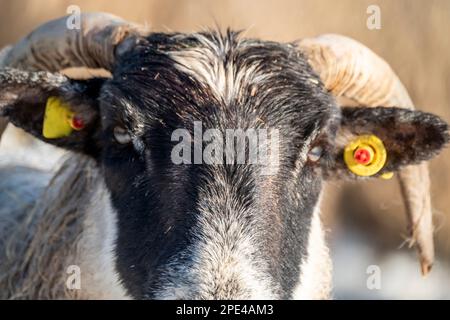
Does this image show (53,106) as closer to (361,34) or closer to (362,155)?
(362,155)

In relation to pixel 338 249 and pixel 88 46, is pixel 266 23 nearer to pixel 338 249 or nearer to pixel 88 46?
pixel 338 249

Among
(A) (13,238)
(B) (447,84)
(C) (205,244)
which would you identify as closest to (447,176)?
(B) (447,84)

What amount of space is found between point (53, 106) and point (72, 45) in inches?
29.1

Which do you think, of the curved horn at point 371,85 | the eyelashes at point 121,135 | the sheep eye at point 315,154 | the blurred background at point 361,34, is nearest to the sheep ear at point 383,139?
the curved horn at point 371,85

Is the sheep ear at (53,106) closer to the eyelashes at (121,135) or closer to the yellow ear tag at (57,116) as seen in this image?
the yellow ear tag at (57,116)

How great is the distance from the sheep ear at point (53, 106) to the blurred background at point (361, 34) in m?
8.49

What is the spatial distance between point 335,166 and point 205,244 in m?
1.79

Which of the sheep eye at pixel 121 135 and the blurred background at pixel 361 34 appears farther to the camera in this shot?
the blurred background at pixel 361 34

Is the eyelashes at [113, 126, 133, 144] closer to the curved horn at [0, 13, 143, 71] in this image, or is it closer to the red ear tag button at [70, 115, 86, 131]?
the red ear tag button at [70, 115, 86, 131]

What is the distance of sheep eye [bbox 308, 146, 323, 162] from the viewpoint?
5855 mm

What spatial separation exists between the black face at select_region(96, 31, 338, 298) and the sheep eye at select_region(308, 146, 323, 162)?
0.02 meters

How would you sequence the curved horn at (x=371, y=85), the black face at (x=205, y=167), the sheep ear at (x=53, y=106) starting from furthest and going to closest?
the curved horn at (x=371, y=85) → the sheep ear at (x=53, y=106) → the black face at (x=205, y=167)

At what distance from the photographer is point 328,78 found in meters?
6.76

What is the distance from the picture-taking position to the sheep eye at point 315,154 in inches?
231
